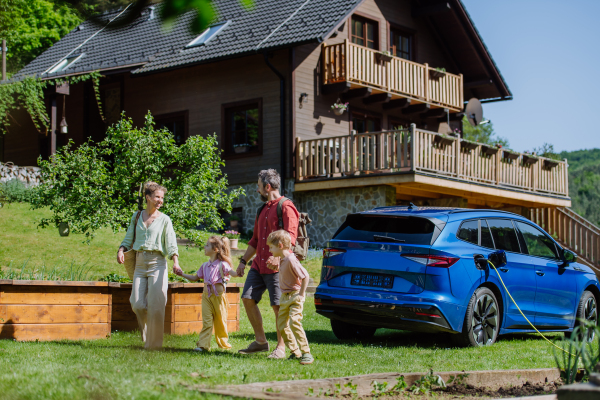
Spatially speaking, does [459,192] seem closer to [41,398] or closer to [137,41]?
[137,41]

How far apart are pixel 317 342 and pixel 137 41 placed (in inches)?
708

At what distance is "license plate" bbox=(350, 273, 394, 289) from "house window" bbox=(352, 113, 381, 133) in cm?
1424

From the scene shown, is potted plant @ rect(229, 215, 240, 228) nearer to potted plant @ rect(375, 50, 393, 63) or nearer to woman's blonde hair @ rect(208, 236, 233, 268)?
potted plant @ rect(375, 50, 393, 63)

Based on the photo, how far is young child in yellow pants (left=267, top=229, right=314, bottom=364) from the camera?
6703 mm

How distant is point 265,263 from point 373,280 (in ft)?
5.20

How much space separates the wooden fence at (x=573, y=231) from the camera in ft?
70.7

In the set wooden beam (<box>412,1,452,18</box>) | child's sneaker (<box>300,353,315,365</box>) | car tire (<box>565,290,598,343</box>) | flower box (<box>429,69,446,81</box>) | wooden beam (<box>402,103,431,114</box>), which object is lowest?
child's sneaker (<box>300,353,315,365</box>)

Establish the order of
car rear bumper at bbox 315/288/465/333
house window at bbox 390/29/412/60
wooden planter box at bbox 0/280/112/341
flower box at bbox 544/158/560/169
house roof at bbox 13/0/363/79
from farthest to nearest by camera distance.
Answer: house window at bbox 390/29/412/60, flower box at bbox 544/158/560/169, house roof at bbox 13/0/363/79, car rear bumper at bbox 315/288/465/333, wooden planter box at bbox 0/280/112/341

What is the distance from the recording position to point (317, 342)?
8656mm

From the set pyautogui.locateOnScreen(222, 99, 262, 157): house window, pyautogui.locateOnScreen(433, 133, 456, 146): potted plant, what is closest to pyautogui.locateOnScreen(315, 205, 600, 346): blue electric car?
pyautogui.locateOnScreen(433, 133, 456, 146): potted plant

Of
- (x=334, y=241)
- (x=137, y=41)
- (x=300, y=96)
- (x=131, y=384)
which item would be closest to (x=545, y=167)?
(x=300, y=96)

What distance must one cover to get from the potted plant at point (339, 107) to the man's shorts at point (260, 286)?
13837mm

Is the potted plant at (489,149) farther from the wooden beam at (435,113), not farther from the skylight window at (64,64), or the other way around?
the skylight window at (64,64)

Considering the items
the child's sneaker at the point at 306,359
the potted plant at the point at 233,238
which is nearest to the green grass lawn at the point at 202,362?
the child's sneaker at the point at 306,359
